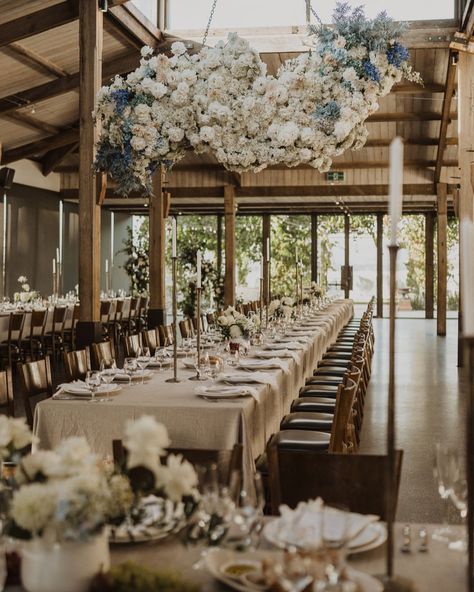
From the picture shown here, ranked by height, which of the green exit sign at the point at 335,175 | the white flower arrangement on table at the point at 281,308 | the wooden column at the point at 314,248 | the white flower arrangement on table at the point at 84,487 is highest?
the green exit sign at the point at 335,175

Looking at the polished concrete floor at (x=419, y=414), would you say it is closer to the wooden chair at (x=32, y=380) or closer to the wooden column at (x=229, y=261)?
the wooden chair at (x=32, y=380)

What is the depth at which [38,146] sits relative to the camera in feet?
52.2

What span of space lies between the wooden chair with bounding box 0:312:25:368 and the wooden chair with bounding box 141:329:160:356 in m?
2.40

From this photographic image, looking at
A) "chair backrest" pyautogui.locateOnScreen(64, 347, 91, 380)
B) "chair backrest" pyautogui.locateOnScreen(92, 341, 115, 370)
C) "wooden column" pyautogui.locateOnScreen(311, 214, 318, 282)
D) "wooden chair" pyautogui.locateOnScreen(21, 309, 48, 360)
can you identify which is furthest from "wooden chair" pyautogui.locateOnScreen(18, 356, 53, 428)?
"wooden column" pyautogui.locateOnScreen(311, 214, 318, 282)

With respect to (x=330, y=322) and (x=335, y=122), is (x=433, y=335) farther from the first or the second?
(x=335, y=122)

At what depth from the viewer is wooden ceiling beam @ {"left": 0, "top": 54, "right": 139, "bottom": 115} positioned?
12.4 m

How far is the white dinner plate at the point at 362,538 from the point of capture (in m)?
2.02

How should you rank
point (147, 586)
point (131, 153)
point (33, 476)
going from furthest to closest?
point (131, 153) < point (33, 476) < point (147, 586)

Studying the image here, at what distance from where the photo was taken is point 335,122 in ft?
16.2

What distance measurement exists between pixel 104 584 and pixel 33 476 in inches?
12.6

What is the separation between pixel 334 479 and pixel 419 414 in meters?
5.64

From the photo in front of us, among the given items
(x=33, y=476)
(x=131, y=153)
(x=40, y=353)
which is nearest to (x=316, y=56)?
(x=131, y=153)

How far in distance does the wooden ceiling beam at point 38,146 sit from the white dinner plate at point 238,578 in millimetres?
14689

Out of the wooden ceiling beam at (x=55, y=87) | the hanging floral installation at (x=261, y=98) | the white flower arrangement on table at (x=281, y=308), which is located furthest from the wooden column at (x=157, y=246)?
the hanging floral installation at (x=261, y=98)
